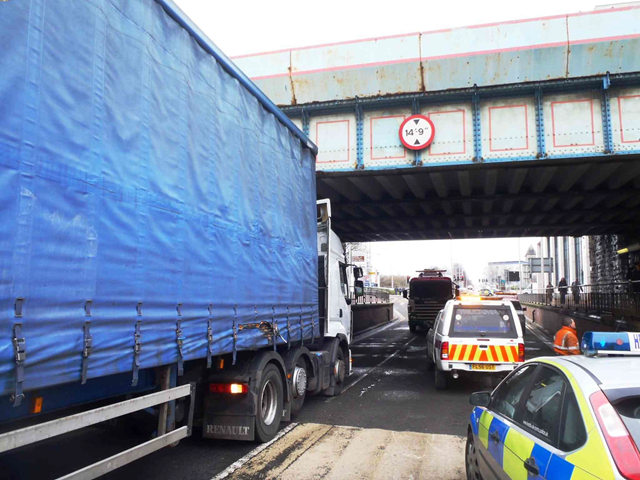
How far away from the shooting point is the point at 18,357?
2840 millimetres

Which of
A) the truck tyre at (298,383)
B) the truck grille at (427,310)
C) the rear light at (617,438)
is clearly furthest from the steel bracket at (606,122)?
the truck grille at (427,310)

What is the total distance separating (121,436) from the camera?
6520 millimetres

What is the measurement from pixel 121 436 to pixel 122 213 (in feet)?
13.1

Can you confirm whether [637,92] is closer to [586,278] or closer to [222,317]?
[222,317]

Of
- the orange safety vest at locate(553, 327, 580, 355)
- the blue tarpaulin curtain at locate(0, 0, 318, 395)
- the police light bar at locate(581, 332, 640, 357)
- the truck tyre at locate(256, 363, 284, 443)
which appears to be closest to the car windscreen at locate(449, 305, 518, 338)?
the orange safety vest at locate(553, 327, 580, 355)

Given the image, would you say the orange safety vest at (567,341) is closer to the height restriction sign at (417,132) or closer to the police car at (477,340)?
the police car at (477,340)

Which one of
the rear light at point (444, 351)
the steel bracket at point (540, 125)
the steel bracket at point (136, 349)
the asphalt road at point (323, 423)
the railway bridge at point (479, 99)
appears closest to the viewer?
the steel bracket at point (136, 349)

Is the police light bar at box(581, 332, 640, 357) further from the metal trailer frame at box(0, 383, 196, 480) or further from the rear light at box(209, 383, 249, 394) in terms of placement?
the rear light at box(209, 383, 249, 394)

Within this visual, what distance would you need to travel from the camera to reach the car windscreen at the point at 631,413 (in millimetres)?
2506

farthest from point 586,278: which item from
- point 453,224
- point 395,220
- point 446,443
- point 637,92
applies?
point 446,443

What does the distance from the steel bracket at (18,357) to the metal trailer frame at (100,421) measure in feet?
0.65

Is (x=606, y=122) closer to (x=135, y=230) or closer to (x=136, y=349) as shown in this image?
(x=135, y=230)

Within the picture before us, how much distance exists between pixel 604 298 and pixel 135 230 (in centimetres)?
1768

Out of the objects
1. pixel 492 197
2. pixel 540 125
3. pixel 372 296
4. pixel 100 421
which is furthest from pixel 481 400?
pixel 372 296
